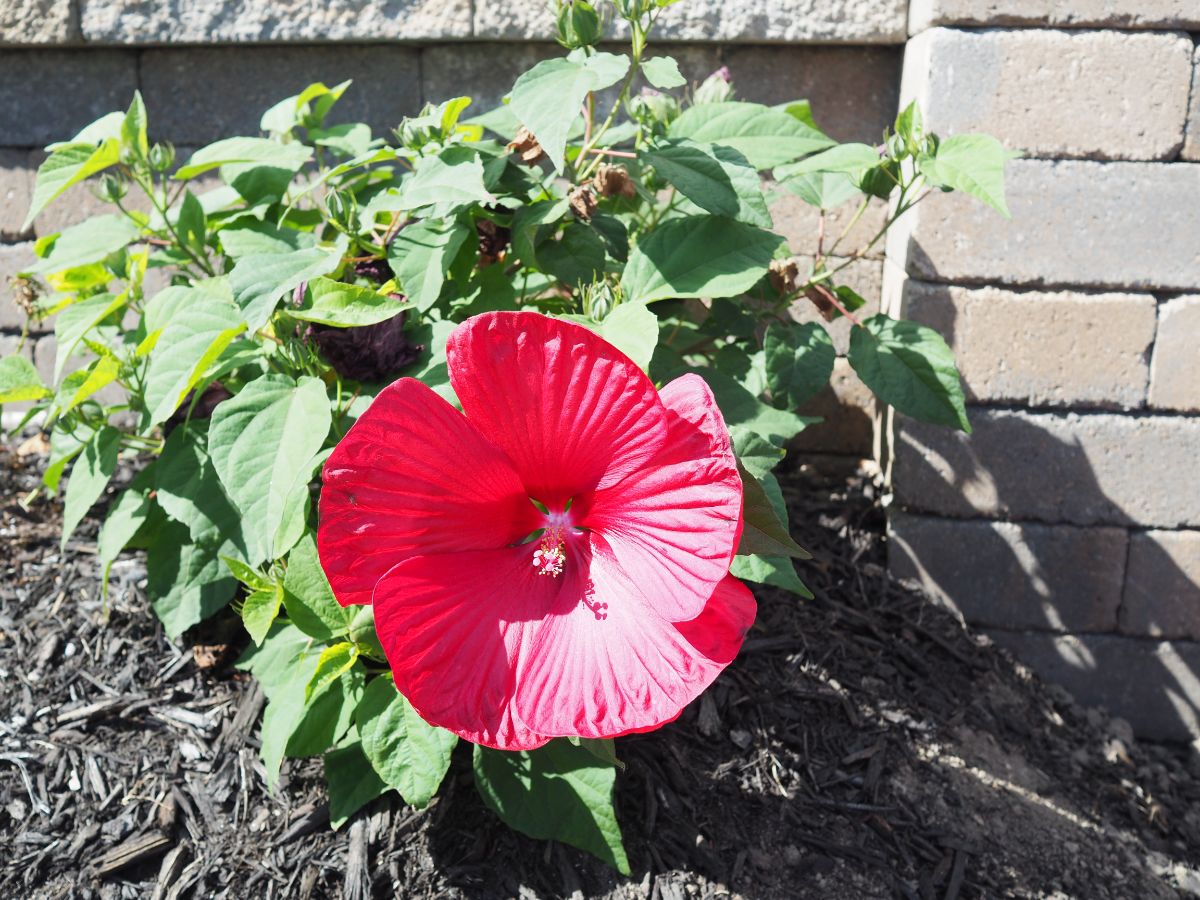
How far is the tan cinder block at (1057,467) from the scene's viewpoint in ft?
7.18

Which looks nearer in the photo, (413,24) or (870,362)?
(870,362)

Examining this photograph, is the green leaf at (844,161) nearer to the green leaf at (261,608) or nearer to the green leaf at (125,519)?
the green leaf at (261,608)

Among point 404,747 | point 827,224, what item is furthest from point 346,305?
point 827,224

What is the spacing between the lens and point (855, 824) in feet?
5.60

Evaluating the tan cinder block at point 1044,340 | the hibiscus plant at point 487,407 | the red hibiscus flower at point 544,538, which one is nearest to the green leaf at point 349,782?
the hibiscus plant at point 487,407

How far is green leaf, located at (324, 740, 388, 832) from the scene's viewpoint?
4.95 ft

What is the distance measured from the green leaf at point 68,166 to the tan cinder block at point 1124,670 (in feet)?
6.86

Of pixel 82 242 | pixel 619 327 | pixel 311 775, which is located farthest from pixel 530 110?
pixel 311 775

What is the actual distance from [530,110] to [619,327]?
0.32 metres

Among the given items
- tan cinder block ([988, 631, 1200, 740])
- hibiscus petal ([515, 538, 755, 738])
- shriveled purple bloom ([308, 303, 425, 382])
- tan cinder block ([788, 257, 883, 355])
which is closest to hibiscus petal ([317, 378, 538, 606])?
hibiscus petal ([515, 538, 755, 738])

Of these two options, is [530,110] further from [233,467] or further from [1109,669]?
[1109,669]

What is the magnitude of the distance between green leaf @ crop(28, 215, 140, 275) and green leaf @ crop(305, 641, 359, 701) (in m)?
0.88

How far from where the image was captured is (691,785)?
5.52 feet

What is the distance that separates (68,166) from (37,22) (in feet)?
3.40
